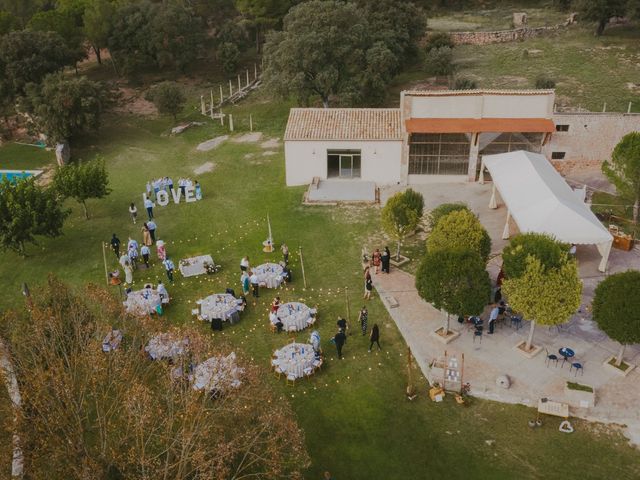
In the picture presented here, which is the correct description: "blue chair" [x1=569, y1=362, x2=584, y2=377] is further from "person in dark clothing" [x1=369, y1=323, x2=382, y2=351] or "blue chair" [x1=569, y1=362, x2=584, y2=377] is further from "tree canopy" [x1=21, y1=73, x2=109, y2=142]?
"tree canopy" [x1=21, y1=73, x2=109, y2=142]

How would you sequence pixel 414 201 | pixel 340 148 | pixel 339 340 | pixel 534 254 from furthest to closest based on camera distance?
pixel 340 148 → pixel 414 201 → pixel 339 340 → pixel 534 254

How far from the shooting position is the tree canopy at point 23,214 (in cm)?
2870

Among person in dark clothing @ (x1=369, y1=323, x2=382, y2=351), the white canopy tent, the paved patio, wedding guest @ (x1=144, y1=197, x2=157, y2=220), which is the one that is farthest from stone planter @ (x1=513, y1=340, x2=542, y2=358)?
wedding guest @ (x1=144, y1=197, x2=157, y2=220)

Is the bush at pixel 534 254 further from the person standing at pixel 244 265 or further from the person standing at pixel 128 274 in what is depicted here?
the person standing at pixel 128 274

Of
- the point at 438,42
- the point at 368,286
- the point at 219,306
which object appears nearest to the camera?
the point at 219,306

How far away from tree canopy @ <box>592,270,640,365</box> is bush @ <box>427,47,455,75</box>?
40.6 metres

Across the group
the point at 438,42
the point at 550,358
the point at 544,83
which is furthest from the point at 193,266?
the point at 438,42

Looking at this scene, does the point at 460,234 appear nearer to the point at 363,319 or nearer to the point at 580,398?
the point at 363,319

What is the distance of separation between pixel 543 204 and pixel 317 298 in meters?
10.8

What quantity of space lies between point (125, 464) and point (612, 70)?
55869 millimetres

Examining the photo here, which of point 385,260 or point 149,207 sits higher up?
point 149,207

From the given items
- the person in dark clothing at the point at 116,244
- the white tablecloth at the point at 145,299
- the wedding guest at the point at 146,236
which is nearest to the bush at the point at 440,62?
the wedding guest at the point at 146,236

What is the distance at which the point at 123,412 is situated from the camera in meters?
16.7

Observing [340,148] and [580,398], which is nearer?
[580,398]
